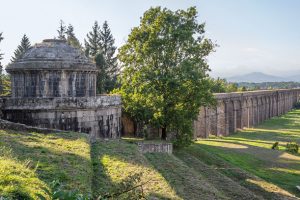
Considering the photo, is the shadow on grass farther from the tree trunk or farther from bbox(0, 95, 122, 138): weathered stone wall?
bbox(0, 95, 122, 138): weathered stone wall

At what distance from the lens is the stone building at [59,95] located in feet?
67.0

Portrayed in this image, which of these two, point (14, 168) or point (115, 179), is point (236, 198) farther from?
point (14, 168)

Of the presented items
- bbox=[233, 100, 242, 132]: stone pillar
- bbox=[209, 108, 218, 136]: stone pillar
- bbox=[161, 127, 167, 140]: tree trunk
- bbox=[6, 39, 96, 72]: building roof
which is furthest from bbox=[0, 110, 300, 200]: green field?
bbox=[233, 100, 242, 132]: stone pillar

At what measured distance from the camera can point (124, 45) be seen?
26609 mm

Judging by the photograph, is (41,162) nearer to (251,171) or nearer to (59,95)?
(59,95)

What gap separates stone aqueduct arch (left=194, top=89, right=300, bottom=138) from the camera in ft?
136

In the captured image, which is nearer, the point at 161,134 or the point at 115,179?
the point at 115,179

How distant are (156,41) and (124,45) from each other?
2.78m

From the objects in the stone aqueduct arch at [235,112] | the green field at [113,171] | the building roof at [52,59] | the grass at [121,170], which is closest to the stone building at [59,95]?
the building roof at [52,59]

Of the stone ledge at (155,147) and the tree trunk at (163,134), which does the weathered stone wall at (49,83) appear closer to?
the stone ledge at (155,147)

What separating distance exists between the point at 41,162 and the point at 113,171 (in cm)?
227

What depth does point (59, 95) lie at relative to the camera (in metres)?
22.0

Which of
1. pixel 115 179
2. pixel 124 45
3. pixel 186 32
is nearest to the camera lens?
pixel 115 179

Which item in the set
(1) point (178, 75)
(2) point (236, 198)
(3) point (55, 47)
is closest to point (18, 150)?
(2) point (236, 198)
